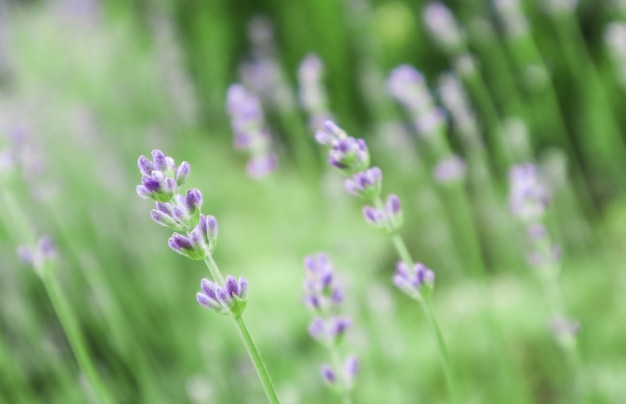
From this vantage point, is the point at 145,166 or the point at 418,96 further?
the point at 418,96

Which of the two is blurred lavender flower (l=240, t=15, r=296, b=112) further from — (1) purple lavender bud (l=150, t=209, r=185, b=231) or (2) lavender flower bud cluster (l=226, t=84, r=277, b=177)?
(1) purple lavender bud (l=150, t=209, r=185, b=231)

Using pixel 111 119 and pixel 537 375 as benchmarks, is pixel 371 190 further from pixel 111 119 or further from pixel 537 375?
pixel 111 119

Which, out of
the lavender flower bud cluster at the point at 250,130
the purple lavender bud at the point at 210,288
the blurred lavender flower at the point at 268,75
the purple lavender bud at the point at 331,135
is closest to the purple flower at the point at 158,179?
the purple lavender bud at the point at 210,288

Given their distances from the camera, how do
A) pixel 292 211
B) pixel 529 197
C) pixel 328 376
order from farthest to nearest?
pixel 292 211, pixel 529 197, pixel 328 376

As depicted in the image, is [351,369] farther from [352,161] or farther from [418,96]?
[418,96]

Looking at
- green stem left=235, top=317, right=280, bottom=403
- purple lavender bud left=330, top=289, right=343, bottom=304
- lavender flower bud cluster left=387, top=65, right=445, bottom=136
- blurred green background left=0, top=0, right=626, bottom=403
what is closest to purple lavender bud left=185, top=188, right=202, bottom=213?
green stem left=235, top=317, right=280, bottom=403

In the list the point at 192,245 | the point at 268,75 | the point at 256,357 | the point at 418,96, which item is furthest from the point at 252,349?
the point at 268,75
